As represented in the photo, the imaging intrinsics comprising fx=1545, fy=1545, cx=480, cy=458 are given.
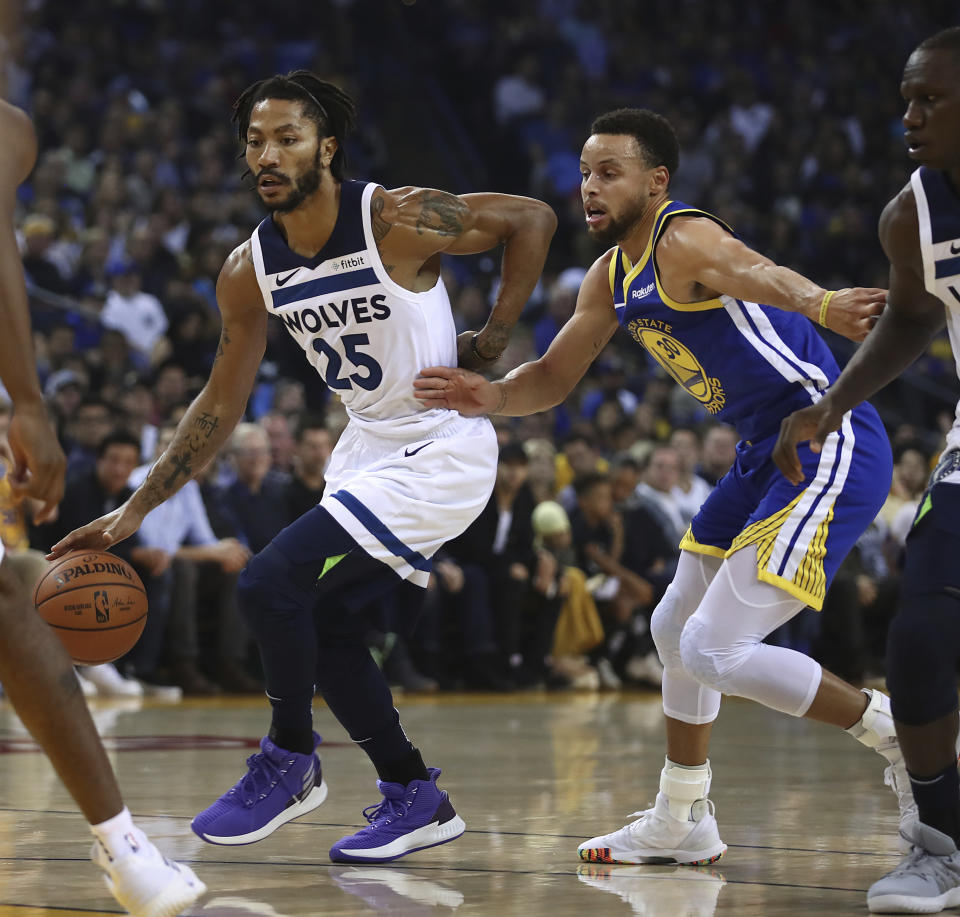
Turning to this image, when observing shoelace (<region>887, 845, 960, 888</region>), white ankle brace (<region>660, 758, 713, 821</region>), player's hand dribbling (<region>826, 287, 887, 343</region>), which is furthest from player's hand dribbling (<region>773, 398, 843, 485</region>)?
white ankle brace (<region>660, 758, 713, 821</region>)

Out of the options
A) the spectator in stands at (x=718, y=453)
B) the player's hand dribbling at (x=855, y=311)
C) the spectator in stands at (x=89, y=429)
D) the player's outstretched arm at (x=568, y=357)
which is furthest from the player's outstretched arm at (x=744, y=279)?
the spectator in stands at (x=718, y=453)

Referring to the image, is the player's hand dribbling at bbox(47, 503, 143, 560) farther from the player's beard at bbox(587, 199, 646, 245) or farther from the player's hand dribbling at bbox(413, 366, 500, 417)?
the player's beard at bbox(587, 199, 646, 245)

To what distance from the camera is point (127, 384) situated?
1168 centimetres

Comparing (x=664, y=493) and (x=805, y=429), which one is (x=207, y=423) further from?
(x=664, y=493)

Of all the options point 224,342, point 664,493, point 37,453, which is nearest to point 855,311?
point 224,342

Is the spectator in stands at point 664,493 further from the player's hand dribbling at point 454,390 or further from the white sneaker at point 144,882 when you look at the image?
the white sneaker at point 144,882

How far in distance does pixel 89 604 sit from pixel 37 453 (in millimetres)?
1690

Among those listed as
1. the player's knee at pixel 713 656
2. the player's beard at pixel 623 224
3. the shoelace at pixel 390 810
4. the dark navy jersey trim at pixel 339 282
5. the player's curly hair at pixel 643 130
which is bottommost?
the shoelace at pixel 390 810

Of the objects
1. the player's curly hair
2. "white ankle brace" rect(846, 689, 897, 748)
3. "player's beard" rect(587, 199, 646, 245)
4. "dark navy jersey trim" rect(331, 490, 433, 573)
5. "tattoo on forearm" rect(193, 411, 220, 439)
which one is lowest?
"white ankle brace" rect(846, 689, 897, 748)

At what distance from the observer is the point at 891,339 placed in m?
3.74

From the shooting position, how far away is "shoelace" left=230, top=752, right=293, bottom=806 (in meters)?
4.28

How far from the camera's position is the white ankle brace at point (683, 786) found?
4.43 metres

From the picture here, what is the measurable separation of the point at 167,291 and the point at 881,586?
20.9ft

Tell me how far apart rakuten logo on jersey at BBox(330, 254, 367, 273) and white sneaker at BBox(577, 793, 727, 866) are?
5.85 ft
